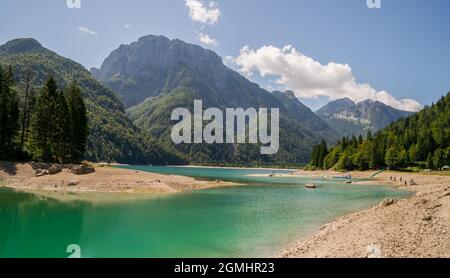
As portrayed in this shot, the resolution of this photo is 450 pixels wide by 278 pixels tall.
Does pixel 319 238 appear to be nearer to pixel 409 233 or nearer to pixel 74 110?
pixel 409 233

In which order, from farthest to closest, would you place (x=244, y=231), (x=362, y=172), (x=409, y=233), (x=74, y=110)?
(x=362, y=172) < (x=74, y=110) < (x=244, y=231) < (x=409, y=233)

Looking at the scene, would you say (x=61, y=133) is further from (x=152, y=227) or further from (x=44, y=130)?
(x=152, y=227)

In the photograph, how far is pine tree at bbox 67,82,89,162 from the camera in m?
79.3

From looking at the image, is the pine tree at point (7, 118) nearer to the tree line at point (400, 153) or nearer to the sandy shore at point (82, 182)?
the sandy shore at point (82, 182)

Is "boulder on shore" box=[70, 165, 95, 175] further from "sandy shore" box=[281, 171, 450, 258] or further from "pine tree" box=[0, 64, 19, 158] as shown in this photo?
"sandy shore" box=[281, 171, 450, 258]

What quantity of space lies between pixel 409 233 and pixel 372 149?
146317 millimetres

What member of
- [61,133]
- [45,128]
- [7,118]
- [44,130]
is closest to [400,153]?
[61,133]

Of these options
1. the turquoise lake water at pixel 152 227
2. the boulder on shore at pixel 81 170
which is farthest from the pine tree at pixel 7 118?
the turquoise lake water at pixel 152 227

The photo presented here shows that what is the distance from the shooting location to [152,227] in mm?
30766

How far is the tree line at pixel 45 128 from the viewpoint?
71312 mm

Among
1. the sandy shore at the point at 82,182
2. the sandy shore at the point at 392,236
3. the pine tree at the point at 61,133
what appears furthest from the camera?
the pine tree at the point at 61,133

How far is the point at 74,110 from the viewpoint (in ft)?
268

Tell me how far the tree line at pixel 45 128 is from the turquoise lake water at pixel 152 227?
25764mm

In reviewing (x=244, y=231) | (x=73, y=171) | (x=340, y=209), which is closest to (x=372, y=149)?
(x=340, y=209)
